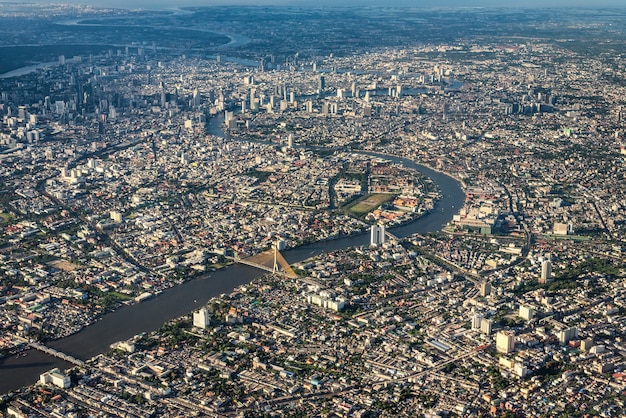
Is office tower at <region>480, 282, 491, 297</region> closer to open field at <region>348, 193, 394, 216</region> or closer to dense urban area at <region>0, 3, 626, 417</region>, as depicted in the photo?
dense urban area at <region>0, 3, 626, 417</region>

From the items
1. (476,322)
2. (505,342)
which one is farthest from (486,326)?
(505,342)

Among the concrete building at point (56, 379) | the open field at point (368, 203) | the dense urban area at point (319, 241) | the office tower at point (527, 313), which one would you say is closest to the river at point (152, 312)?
the dense urban area at point (319, 241)

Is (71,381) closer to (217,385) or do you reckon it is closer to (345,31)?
(217,385)

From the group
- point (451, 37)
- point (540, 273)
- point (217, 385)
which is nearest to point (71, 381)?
point (217, 385)

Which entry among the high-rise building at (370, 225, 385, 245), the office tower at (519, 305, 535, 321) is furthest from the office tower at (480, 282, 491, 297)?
the high-rise building at (370, 225, 385, 245)

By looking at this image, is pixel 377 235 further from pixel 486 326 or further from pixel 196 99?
pixel 196 99

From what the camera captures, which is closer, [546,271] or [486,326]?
[486,326]
